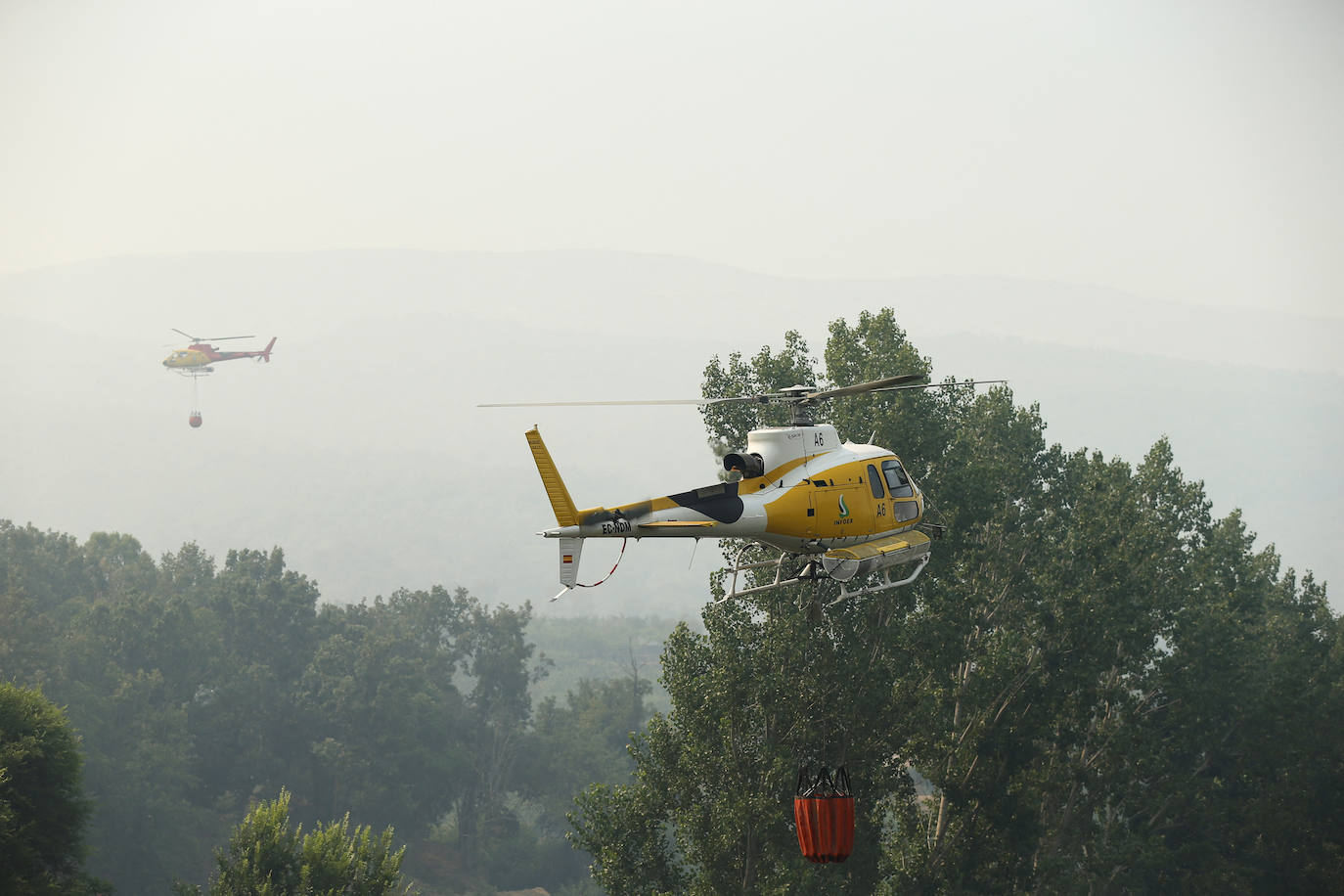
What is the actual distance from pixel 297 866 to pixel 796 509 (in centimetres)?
2297

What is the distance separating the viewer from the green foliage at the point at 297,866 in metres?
36.3

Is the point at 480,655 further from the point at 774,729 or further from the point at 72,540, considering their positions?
the point at 774,729

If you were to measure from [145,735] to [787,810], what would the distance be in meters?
58.3

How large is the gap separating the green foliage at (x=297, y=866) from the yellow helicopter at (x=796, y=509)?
58.2 ft

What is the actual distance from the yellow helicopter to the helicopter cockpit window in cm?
2

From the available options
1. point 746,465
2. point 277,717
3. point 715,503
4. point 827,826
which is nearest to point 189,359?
point 277,717

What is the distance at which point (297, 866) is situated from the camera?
3738 centimetres

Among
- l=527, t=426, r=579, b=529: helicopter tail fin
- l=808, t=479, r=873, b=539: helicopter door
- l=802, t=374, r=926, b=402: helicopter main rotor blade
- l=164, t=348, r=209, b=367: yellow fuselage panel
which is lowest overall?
l=808, t=479, r=873, b=539: helicopter door

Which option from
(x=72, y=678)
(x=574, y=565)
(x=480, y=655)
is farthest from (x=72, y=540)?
(x=574, y=565)

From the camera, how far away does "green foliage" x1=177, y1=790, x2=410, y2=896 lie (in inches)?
1431

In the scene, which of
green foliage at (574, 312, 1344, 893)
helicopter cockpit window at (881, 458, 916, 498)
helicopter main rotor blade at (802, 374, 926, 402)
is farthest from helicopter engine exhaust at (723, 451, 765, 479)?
green foliage at (574, 312, 1344, 893)

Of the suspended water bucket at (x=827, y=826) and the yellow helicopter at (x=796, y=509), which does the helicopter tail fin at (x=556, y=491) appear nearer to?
the yellow helicopter at (x=796, y=509)

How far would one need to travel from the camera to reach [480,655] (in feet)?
350

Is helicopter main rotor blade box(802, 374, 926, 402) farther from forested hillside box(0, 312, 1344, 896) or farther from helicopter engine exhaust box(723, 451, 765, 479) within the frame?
forested hillside box(0, 312, 1344, 896)
